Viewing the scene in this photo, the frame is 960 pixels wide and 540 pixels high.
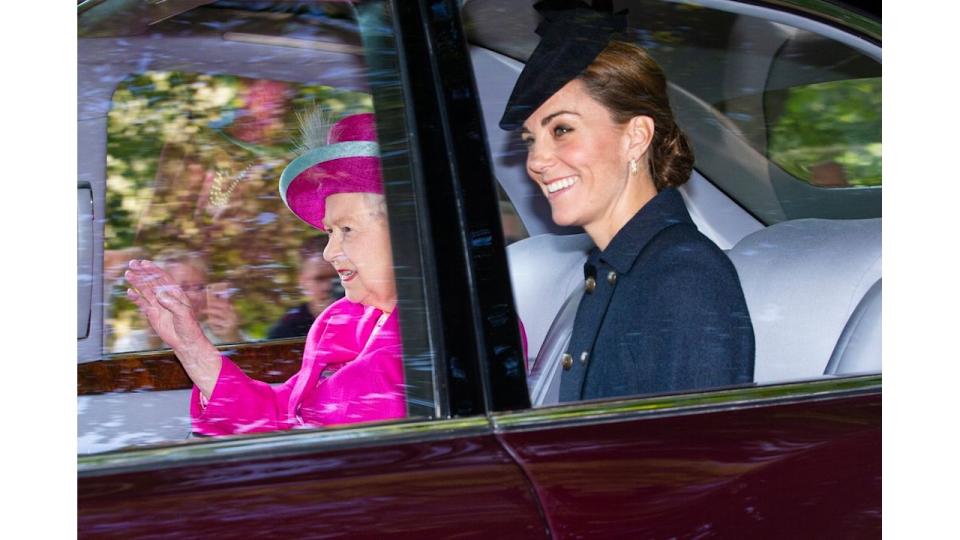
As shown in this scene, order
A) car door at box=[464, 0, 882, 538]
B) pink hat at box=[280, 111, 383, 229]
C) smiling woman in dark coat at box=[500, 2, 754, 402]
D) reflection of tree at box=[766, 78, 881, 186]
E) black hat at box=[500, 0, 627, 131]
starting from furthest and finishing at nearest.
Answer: reflection of tree at box=[766, 78, 881, 186] < black hat at box=[500, 0, 627, 131] < smiling woman in dark coat at box=[500, 2, 754, 402] < pink hat at box=[280, 111, 383, 229] < car door at box=[464, 0, 882, 538]

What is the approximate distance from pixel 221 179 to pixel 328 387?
0.33 meters

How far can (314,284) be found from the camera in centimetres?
155

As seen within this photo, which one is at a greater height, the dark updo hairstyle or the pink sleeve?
the dark updo hairstyle

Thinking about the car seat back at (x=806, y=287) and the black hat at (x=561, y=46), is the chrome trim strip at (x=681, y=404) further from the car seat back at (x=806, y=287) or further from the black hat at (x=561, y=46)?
the black hat at (x=561, y=46)

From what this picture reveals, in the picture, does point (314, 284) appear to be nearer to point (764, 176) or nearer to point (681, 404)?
point (681, 404)

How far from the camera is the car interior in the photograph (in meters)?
1.60

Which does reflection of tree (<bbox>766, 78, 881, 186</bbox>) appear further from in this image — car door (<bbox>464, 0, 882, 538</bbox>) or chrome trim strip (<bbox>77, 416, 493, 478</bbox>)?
chrome trim strip (<bbox>77, 416, 493, 478</bbox>)

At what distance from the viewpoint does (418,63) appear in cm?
155

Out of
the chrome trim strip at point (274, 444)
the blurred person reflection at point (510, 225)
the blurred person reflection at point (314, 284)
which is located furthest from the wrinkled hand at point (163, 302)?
the blurred person reflection at point (510, 225)

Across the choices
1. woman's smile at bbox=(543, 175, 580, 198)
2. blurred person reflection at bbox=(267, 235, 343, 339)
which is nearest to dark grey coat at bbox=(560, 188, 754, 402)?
woman's smile at bbox=(543, 175, 580, 198)

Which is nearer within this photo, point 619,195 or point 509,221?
point 509,221

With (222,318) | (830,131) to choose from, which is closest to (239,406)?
(222,318)

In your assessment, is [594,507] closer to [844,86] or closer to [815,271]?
[815,271]

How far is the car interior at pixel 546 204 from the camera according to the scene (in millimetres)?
1596
